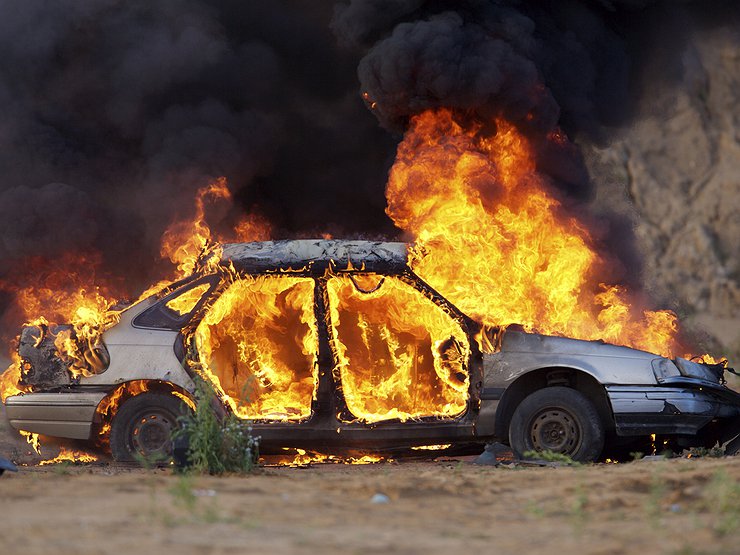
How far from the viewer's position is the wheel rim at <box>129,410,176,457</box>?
7.97 meters

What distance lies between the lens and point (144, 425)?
8.00 meters

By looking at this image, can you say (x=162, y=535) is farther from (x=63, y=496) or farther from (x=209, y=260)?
(x=209, y=260)

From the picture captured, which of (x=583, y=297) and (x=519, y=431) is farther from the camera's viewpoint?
(x=583, y=297)

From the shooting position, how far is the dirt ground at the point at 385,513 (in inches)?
167

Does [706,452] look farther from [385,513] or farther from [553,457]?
[385,513]

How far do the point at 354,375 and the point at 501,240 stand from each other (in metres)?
1.88

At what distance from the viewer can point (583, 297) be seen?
9836 mm

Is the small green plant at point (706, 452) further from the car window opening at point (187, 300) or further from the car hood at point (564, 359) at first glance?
the car window opening at point (187, 300)

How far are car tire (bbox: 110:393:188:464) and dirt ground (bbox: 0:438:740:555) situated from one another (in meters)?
1.30

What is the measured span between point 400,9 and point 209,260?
489 cm

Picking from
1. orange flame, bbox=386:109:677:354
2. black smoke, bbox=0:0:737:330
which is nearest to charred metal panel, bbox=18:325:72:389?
orange flame, bbox=386:109:677:354

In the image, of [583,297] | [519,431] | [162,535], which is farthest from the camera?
[583,297]

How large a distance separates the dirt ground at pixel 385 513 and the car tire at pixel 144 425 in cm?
130

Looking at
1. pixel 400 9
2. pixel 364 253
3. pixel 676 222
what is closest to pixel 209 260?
pixel 364 253
